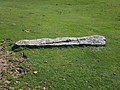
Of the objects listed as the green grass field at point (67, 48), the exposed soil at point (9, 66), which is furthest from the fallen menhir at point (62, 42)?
the exposed soil at point (9, 66)

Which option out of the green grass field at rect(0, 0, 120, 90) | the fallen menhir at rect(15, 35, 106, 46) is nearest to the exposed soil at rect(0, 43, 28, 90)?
the green grass field at rect(0, 0, 120, 90)

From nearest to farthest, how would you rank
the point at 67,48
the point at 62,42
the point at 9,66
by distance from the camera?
the point at 9,66
the point at 67,48
the point at 62,42

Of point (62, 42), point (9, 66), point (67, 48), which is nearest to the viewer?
point (9, 66)

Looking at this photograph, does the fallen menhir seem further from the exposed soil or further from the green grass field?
Result: the exposed soil

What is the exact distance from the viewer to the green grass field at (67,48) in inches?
457

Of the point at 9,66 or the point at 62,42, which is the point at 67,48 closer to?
the point at 62,42

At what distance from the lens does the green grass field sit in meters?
11.6

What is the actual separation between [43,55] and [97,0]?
72.6 ft

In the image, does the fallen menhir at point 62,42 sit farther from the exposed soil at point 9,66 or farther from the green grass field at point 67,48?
the exposed soil at point 9,66

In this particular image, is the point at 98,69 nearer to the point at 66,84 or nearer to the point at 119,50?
the point at 66,84

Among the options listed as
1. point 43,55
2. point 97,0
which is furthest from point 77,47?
point 97,0

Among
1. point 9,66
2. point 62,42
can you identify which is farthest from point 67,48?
point 9,66

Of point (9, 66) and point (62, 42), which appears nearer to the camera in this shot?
point (9, 66)

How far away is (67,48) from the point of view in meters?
14.9
